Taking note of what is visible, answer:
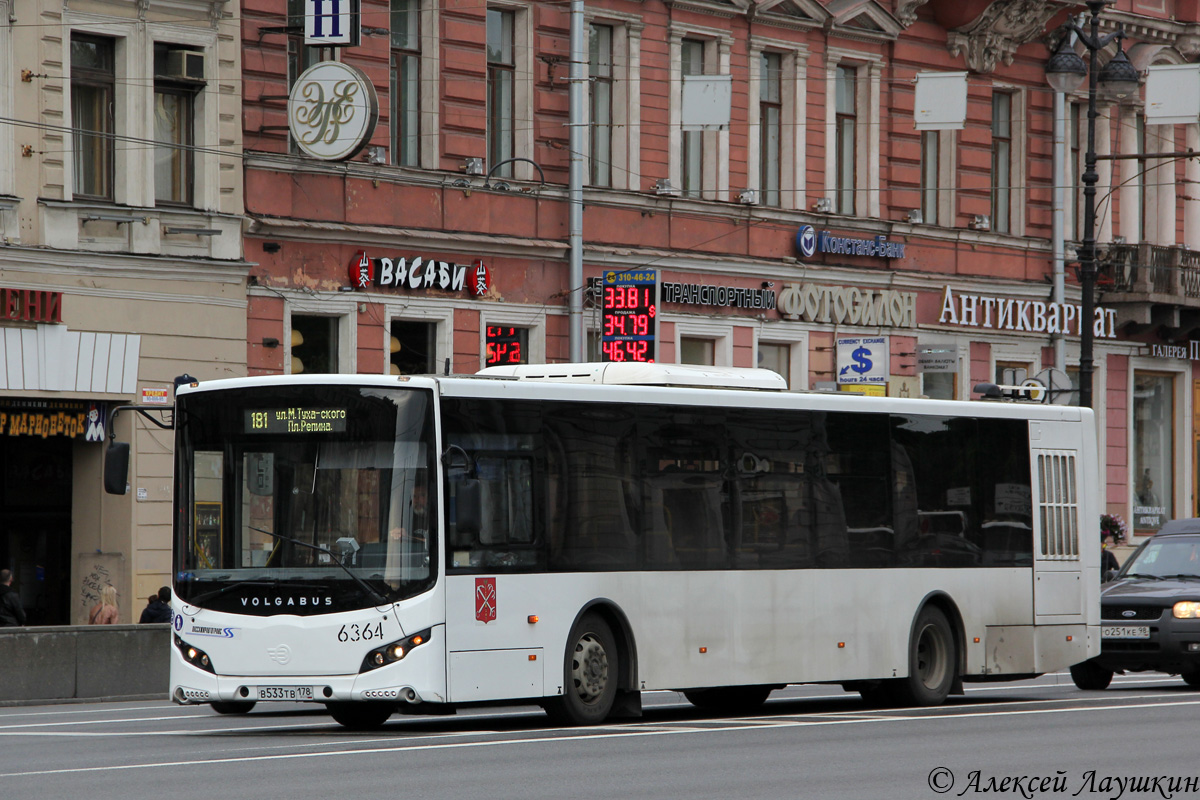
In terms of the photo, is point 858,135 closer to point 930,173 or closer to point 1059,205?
point 930,173

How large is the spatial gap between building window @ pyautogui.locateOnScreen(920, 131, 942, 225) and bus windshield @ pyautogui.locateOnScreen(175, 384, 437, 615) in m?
24.2

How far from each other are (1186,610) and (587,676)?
760 cm

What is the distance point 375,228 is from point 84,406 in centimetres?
496

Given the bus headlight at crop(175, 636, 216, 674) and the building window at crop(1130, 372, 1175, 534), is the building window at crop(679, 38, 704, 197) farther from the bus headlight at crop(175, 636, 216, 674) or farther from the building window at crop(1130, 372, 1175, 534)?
the bus headlight at crop(175, 636, 216, 674)

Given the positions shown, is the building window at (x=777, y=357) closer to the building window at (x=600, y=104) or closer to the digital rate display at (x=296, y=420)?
the building window at (x=600, y=104)

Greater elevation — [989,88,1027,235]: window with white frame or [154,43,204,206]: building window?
[989,88,1027,235]: window with white frame

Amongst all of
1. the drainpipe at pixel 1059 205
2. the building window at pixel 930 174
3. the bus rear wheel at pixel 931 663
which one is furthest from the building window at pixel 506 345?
the drainpipe at pixel 1059 205

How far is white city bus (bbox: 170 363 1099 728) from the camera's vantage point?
51.0 feet

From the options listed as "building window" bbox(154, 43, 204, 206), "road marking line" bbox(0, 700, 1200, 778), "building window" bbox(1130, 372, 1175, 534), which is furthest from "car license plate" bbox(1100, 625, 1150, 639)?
"building window" bbox(1130, 372, 1175, 534)

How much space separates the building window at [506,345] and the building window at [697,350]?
333 cm

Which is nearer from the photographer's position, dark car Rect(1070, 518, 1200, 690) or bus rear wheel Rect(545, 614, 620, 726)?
bus rear wheel Rect(545, 614, 620, 726)

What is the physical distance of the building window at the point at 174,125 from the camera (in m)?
27.5

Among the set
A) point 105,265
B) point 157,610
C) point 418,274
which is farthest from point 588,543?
point 418,274

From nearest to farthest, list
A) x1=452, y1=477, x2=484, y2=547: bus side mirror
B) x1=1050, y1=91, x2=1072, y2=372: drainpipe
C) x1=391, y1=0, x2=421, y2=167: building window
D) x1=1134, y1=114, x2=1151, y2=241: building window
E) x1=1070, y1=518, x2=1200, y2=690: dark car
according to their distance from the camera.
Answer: x1=452, y1=477, x2=484, y2=547: bus side mirror, x1=1070, y1=518, x2=1200, y2=690: dark car, x1=391, y1=0, x2=421, y2=167: building window, x1=1050, y1=91, x2=1072, y2=372: drainpipe, x1=1134, y1=114, x2=1151, y2=241: building window
